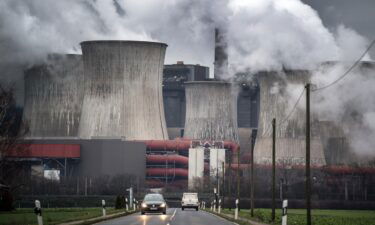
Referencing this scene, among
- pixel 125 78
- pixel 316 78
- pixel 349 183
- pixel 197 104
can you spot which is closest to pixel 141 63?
pixel 125 78

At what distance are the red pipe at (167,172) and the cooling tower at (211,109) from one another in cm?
882

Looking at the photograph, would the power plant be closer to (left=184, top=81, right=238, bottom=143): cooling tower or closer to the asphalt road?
(left=184, top=81, right=238, bottom=143): cooling tower

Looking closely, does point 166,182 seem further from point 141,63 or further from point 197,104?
point 141,63

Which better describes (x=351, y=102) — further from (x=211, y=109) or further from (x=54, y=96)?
(x=54, y=96)

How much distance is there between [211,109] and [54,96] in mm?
21129

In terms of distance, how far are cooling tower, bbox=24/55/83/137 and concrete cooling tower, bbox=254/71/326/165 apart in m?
21.2

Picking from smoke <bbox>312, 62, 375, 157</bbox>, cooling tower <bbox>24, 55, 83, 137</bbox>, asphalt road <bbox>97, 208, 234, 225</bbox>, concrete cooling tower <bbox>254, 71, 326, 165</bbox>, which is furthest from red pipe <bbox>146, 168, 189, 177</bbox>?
asphalt road <bbox>97, 208, 234, 225</bbox>

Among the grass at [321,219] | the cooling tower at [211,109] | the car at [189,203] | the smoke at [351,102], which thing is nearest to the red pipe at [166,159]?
the cooling tower at [211,109]

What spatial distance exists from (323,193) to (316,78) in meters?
21.4

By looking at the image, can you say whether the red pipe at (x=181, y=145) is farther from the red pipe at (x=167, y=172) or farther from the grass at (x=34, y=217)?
the grass at (x=34, y=217)

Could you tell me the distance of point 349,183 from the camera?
12512 centimetres

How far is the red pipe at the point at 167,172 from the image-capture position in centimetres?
13750

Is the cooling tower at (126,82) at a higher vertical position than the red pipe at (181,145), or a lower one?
higher

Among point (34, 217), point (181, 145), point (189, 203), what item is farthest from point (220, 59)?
point (34, 217)
